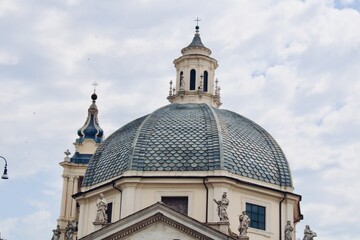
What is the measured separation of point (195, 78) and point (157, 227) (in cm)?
1762

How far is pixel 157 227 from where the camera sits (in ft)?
127

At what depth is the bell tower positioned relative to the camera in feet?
176

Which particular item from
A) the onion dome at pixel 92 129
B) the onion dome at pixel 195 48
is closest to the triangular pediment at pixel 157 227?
the onion dome at pixel 195 48

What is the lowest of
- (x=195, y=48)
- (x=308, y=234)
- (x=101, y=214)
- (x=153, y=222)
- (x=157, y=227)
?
(x=157, y=227)

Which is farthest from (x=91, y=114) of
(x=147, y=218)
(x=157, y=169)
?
(x=147, y=218)

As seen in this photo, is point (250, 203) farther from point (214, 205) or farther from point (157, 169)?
point (157, 169)

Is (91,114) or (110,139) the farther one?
(91,114)

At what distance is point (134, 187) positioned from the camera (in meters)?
44.2

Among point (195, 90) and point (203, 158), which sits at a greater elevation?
point (195, 90)

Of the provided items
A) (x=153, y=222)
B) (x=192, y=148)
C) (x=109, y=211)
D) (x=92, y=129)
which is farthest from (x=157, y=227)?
(x=92, y=129)

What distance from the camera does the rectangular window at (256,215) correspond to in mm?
44719

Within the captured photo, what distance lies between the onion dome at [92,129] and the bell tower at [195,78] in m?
8.93

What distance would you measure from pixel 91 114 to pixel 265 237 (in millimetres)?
22139

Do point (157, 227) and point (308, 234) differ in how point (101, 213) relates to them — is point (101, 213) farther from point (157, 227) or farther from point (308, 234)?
point (308, 234)
